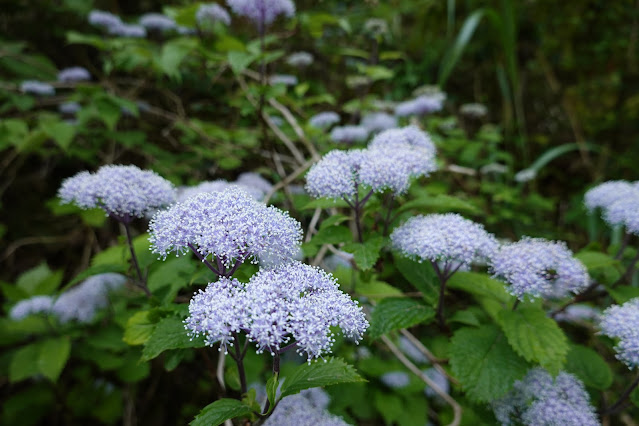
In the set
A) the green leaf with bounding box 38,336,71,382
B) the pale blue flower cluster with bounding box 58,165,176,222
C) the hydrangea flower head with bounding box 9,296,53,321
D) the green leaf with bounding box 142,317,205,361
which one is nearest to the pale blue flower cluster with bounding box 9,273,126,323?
the hydrangea flower head with bounding box 9,296,53,321

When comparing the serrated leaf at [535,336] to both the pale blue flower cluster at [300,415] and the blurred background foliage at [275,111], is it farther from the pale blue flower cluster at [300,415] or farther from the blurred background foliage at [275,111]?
the pale blue flower cluster at [300,415]

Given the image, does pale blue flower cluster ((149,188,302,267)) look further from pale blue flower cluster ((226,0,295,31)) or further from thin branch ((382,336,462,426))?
pale blue flower cluster ((226,0,295,31))

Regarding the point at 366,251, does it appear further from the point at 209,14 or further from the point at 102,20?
the point at 102,20

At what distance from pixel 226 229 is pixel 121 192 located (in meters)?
0.65

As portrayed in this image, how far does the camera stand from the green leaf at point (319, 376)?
1.04 m

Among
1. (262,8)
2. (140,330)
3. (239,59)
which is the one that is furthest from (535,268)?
(262,8)

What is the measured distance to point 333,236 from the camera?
165 cm

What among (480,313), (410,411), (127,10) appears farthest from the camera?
(127,10)

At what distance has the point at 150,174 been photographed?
1.63 metres

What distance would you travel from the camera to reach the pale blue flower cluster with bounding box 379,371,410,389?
2.31 metres

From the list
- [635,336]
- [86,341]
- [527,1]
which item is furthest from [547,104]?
[86,341]

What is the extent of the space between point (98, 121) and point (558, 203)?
217 inches

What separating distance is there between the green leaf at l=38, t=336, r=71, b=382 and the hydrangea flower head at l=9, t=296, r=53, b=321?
0.66ft

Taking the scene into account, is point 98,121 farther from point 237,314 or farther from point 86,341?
point 237,314
